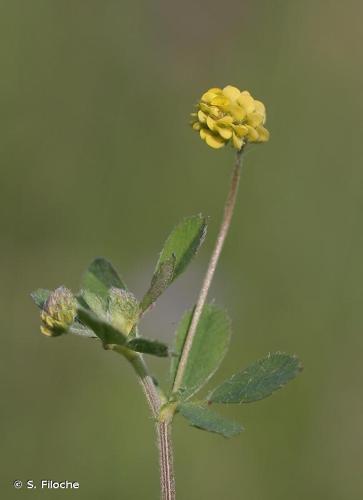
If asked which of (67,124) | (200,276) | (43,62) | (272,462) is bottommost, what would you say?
(272,462)

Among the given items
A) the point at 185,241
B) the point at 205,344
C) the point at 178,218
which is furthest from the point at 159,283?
the point at 178,218

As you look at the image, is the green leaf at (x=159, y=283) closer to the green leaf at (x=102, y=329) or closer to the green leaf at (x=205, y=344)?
the green leaf at (x=102, y=329)

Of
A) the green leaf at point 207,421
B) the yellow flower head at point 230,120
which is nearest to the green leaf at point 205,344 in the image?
the green leaf at point 207,421

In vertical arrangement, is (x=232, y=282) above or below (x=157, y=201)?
below

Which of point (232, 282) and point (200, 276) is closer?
point (200, 276)

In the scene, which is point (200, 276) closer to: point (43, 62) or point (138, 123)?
point (138, 123)

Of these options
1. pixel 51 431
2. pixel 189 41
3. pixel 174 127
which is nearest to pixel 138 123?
→ pixel 174 127

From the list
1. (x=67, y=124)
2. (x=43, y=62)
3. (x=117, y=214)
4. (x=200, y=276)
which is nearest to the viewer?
(x=200, y=276)
